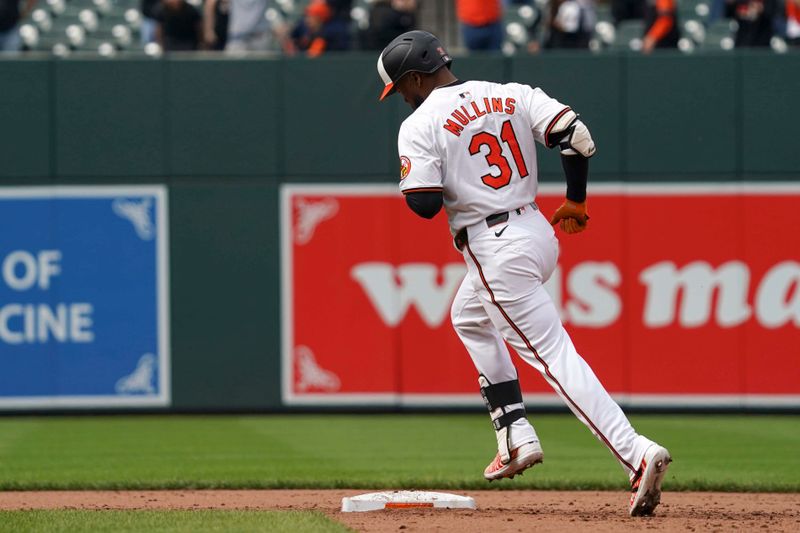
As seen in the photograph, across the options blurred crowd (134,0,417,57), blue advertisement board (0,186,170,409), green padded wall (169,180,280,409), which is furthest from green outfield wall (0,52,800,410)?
blurred crowd (134,0,417,57)

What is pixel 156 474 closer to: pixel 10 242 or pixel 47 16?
pixel 10 242

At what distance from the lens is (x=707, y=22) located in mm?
15305

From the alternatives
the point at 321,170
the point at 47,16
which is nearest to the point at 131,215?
the point at 321,170

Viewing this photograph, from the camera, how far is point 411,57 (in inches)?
232

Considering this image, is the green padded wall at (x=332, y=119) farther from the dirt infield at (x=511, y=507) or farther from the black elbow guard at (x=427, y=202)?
the black elbow guard at (x=427, y=202)

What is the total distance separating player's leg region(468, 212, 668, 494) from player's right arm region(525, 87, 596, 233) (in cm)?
14

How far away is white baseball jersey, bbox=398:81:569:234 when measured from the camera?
228 inches

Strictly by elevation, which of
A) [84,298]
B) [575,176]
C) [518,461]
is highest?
[575,176]

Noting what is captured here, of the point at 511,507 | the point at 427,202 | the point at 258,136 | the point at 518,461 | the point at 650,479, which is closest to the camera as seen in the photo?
the point at 650,479

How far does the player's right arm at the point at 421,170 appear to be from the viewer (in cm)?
566

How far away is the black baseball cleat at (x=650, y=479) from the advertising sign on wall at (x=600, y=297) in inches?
225

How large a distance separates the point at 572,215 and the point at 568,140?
340 millimetres

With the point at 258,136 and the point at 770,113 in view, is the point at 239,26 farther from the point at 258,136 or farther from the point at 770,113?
the point at 770,113


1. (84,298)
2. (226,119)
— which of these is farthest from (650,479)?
(84,298)
